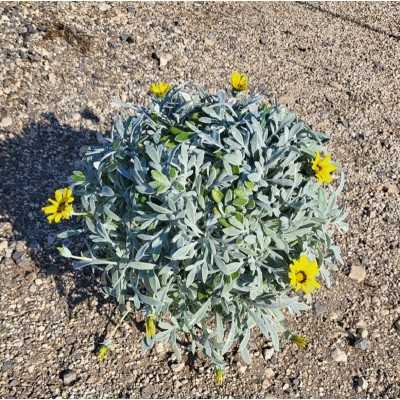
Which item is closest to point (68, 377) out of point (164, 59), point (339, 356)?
point (339, 356)

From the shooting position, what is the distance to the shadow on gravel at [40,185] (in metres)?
3.22

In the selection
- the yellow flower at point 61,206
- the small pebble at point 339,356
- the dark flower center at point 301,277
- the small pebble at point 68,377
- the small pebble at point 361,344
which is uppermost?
the dark flower center at point 301,277

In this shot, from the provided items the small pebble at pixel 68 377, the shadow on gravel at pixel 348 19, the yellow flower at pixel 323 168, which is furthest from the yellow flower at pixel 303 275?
the shadow on gravel at pixel 348 19

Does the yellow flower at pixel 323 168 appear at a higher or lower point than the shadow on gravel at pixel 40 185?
higher

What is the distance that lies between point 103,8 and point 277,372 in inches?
131

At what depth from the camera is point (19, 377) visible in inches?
110

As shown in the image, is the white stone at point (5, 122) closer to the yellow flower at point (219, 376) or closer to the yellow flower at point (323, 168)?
the yellow flower at point (219, 376)

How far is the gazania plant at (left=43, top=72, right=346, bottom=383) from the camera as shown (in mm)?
2398

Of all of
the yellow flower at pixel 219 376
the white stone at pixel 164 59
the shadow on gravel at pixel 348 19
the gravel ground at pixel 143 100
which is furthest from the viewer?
the shadow on gravel at pixel 348 19

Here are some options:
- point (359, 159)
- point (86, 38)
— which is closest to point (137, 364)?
point (359, 159)

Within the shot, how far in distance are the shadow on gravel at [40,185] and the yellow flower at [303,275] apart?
4.03 ft

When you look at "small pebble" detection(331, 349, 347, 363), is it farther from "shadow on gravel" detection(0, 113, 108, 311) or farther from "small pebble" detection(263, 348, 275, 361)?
→ "shadow on gravel" detection(0, 113, 108, 311)

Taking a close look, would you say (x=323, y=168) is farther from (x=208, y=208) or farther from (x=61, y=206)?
(x=61, y=206)

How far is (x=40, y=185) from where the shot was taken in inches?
143
